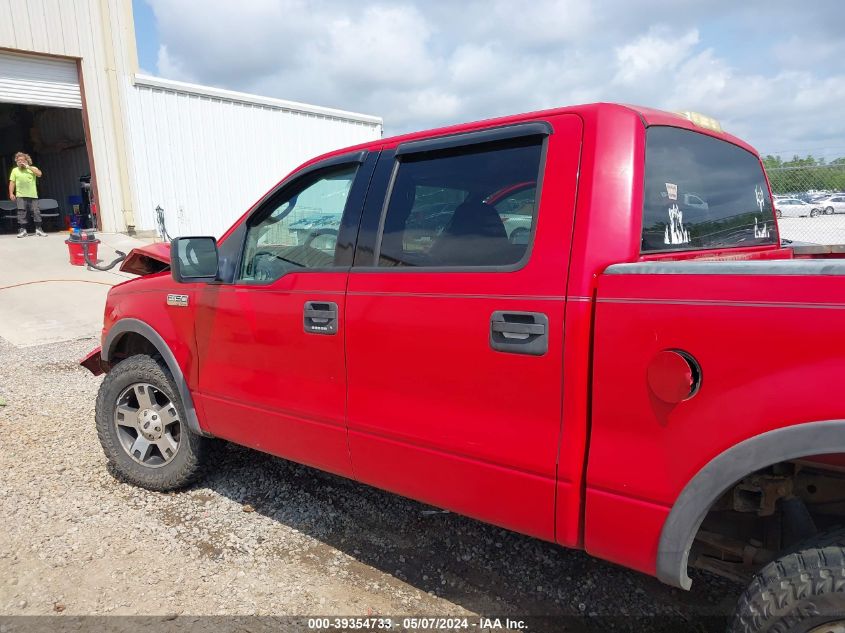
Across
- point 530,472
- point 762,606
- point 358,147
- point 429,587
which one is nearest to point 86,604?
point 429,587

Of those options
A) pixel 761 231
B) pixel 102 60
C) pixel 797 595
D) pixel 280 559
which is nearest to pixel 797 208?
pixel 761 231

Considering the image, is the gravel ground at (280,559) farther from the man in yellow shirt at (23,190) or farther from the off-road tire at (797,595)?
the man in yellow shirt at (23,190)

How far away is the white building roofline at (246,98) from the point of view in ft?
41.5

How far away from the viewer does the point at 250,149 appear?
46.5 ft

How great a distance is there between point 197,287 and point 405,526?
5.69 feet

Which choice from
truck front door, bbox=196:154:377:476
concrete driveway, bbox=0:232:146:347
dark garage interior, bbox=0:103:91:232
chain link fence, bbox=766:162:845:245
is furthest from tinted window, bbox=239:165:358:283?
dark garage interior, bbox=0:103:91:232

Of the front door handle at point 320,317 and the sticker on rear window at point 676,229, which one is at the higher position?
the sticker on rear window at point 676,229

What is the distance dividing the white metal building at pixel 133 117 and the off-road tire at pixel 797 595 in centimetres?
1351

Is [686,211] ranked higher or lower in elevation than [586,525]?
higher

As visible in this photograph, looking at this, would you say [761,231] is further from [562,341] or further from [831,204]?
[831,204]

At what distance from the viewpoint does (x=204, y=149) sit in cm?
1334

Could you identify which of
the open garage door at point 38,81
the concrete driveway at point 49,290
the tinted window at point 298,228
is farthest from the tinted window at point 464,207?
the open garage door at point 38,81

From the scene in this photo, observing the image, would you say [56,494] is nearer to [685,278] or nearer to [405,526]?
[405,526]

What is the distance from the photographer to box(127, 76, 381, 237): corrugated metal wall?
1278 centimetres
